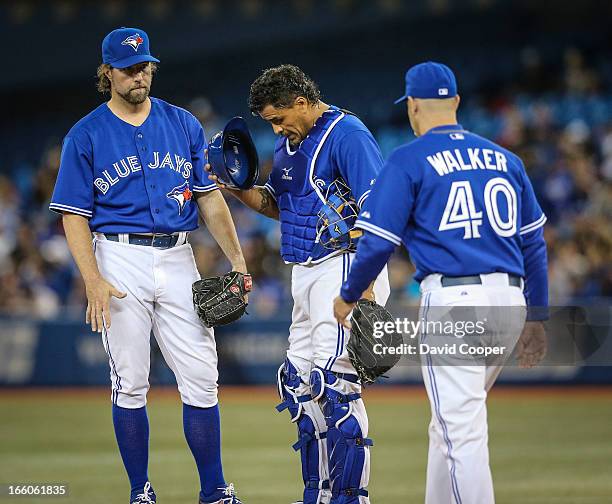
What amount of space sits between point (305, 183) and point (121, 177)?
3.43 feet

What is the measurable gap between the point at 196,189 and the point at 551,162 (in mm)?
10567

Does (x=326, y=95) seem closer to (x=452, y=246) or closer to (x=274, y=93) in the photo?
(x=274, y=93)

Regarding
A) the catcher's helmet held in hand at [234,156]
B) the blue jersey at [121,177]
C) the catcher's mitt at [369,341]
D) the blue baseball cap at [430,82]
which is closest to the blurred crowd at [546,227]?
the catcher's helmet held in hand at [234,156]

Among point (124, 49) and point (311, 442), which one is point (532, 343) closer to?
point (311, 442)

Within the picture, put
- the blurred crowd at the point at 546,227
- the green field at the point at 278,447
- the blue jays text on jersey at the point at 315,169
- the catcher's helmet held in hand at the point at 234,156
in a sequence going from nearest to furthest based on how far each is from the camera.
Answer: the blue jays text on jersey at the point at 315,169 < the catcher's helmet held in hand at the point at 234,156 < the green field at the point at 278,447 < the blurred crowd at the point at 546,227

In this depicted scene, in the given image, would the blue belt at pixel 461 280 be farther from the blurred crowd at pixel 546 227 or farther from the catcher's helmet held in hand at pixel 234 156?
the blurred crowd at pixel 546 227

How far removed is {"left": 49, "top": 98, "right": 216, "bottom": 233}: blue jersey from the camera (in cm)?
591

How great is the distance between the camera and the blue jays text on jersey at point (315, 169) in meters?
5.88

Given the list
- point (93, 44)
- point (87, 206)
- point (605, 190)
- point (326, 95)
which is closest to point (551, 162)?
point (605, 190)

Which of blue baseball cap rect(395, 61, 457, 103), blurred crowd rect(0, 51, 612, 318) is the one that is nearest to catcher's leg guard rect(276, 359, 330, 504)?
blue baseball cap rect(395, 61, 457, 103)

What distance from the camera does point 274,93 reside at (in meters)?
5.96

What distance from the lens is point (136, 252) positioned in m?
5.96

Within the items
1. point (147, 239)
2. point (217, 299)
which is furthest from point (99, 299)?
point (217, 299)

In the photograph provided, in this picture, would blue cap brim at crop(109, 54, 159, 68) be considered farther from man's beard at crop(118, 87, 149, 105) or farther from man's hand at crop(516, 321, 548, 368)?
man's hand at crop(516, 321, 548, 368)
